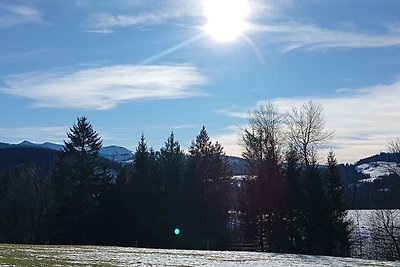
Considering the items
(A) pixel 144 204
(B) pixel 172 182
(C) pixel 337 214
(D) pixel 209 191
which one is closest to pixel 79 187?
(A) pixel 144 204

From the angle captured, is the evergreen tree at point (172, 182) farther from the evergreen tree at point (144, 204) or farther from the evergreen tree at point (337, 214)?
the evergreen tree at point (337, 214)

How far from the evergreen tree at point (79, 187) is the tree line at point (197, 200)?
0.10 m

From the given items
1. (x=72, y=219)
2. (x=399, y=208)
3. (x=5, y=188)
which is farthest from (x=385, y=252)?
(x=5, y=188)

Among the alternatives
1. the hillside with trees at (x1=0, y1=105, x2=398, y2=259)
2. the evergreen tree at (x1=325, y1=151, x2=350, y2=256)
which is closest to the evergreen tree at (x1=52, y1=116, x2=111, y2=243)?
the hillside with trees at (x1=0, y1=105, x2=398, y2=259)

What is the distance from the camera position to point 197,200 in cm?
5216

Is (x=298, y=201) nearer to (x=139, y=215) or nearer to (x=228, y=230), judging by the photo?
(x=228, y=230)

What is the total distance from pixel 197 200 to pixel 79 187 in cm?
1205

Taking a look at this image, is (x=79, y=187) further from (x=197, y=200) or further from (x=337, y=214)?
(x=337, y=214)

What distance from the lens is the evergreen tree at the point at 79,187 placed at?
160 ft

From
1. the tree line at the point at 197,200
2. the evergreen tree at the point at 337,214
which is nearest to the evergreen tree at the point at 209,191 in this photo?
the tree line at the point at 197,200

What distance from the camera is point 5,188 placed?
6606 centimetres

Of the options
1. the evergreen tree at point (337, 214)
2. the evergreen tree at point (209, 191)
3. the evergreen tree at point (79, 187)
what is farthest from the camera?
the evergreen tree at point (209, 191)

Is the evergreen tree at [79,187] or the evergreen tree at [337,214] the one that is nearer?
the evergreen tree at [337,214]

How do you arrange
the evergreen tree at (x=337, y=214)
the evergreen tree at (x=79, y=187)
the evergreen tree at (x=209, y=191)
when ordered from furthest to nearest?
the evergreen tree at (x=209, y=191) → the evergreen tree at (x=79, y=187) → the evergreen tree at (x=337, y=214)
